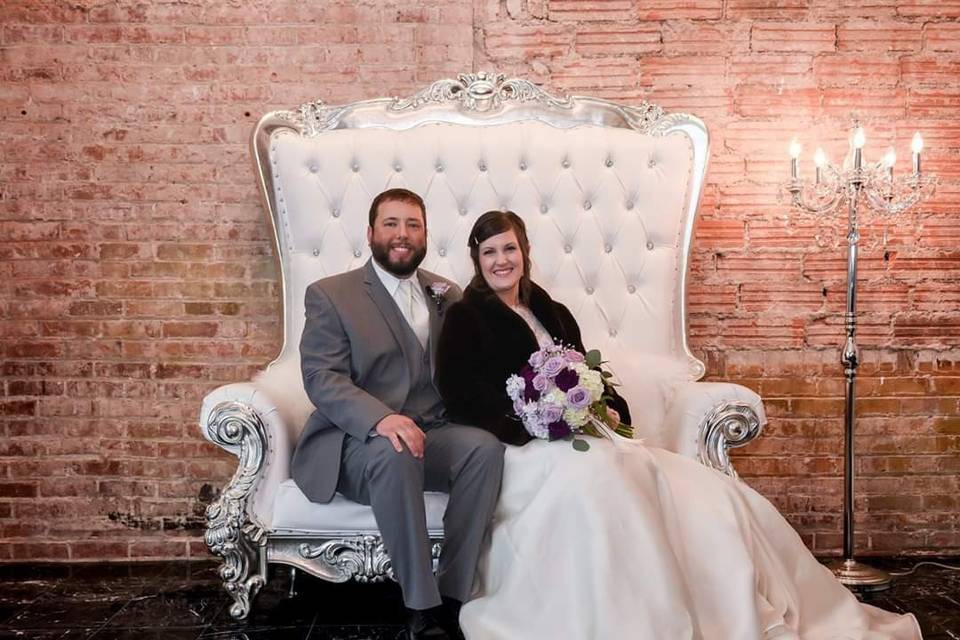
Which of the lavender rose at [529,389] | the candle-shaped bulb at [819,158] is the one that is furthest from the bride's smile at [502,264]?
the candle-shaped bulb at [819,158]

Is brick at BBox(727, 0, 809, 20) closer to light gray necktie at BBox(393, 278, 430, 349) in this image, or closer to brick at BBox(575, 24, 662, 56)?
brick at BBox(575, 24, 662, 56)

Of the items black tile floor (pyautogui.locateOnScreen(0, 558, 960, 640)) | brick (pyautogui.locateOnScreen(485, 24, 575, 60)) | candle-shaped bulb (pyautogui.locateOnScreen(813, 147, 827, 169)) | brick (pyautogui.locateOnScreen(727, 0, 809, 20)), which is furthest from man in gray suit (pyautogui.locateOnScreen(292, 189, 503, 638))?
brick (pyautogui.locateOnScreen(727, 0, 809, 20))

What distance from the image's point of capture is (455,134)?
3.64 metres

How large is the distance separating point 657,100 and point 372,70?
1288 millimetres

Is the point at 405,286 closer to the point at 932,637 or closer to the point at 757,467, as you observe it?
the point at 757,467

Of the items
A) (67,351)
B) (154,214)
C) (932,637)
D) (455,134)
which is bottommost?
(932,637)

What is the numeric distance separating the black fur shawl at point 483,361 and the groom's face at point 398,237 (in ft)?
0.81

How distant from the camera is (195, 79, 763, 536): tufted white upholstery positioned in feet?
11.8

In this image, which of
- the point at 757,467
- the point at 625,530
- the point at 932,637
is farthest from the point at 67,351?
the point at 932,637

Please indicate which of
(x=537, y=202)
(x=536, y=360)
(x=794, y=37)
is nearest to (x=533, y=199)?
(x=537, y=202)

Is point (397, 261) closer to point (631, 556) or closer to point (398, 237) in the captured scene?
point (398, 237)

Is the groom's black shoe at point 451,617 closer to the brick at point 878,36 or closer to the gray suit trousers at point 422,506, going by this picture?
the gray suit trousers at point 422,506

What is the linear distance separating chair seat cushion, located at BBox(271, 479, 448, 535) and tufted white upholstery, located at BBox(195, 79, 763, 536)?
850 mm

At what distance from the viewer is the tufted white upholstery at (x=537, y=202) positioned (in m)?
3.61
